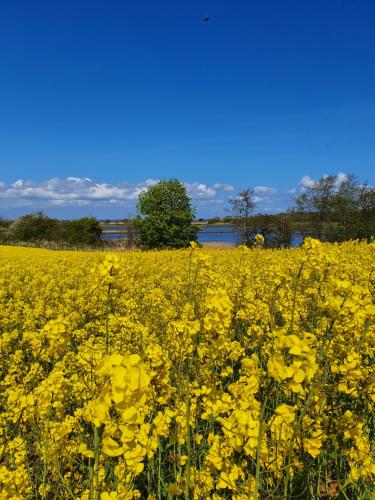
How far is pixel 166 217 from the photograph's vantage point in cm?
3319

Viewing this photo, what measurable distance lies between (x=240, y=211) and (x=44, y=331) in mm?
36245

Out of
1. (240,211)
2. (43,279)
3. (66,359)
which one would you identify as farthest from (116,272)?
(240,211)

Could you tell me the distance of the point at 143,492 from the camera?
3.17 metres

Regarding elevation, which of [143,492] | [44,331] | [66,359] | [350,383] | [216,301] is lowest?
[143,492]

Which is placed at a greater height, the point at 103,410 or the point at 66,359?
the point at 103,410

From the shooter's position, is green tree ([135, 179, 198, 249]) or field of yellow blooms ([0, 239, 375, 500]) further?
green tree ([135, 179, 198, 249])

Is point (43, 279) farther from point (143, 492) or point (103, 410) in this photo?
point (103, 410)

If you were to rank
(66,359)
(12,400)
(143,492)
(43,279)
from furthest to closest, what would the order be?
(43,279), (66,359), (143,492), (12,400)

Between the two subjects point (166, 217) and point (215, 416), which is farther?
point (166, 217)

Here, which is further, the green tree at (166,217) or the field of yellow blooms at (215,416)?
the green tree at (166,217)

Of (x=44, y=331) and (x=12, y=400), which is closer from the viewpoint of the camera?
(x=44, y=331)

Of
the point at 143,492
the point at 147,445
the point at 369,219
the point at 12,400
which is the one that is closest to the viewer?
the point at 147,445

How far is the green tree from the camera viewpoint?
109 feet

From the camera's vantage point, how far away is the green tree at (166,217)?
3319 centimetres
